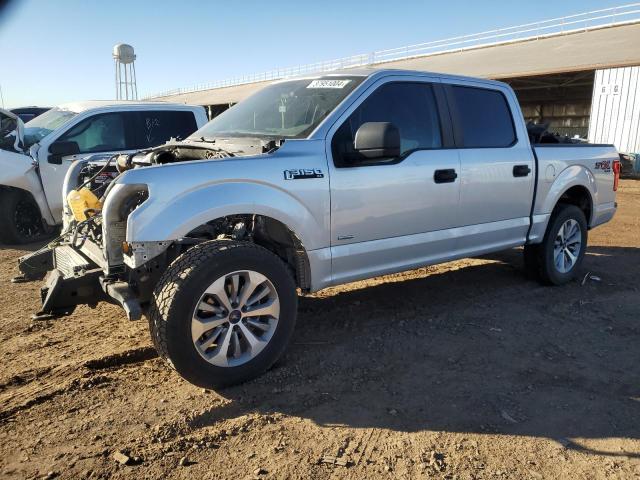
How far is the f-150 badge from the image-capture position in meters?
3.45

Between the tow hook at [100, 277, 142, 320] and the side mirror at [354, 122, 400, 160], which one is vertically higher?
the side mirror at [354, 122, 400, 160]

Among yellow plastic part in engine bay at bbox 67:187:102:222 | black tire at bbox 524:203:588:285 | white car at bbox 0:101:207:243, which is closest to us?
yellow plastic part in engine bay at bbox 67:187:102:222

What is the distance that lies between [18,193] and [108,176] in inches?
128

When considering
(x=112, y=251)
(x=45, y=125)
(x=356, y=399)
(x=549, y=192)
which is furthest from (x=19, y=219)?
(x=549, y=192)

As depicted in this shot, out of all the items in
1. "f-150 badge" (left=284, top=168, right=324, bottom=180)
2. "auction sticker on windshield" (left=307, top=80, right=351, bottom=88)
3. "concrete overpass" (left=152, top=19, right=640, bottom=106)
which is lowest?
"f-150 badge" (left=284, top=168, right=324, bottom=180)

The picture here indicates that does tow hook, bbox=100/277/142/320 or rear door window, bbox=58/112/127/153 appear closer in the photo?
tow hook, bbox=100/277/142/320

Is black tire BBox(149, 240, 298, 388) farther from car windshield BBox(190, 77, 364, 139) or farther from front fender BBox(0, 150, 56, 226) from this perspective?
front fender BBox(0, 150, 56, 226)

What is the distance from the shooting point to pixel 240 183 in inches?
129

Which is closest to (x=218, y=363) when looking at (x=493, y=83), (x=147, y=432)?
(x=147, y=432)

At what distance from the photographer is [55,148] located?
694cm

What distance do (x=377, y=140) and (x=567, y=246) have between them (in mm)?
3176

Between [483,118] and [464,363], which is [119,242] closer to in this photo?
[464,363]

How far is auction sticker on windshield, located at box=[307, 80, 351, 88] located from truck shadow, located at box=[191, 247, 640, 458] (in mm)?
1907

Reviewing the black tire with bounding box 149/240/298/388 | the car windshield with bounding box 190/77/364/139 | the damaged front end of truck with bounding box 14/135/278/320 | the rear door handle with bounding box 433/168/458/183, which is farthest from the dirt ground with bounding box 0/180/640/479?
the car windshield with bounding box 190/77/364/139
